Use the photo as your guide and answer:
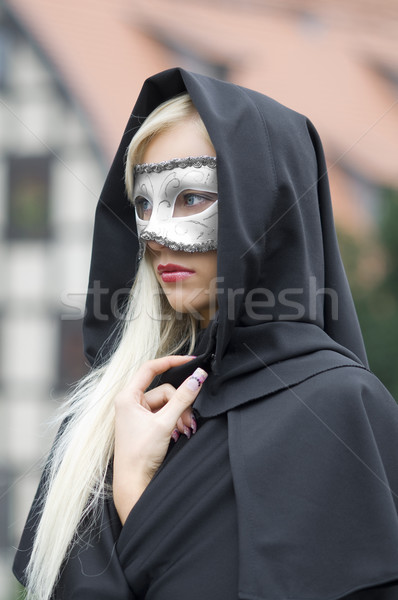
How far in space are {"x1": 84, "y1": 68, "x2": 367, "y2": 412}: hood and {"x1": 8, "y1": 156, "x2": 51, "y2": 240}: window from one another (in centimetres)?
672

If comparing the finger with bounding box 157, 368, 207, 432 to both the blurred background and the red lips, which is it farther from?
the blurred background

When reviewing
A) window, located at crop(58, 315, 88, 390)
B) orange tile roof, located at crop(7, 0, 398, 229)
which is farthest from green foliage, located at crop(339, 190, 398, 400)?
window, located at crop(58, 315, 88, 390)

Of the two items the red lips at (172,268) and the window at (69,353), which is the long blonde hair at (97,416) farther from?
the window at (69,353)

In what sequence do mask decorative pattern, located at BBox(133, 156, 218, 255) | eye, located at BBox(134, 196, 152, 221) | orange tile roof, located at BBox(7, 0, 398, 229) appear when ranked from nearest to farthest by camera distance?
mask decorative pattern, located at BBox(133, 156, 218, 255)
eye, located at BBox(134, 196, 152, 221)
orange tile roof, located at BBox(7, 0, 398, 229)

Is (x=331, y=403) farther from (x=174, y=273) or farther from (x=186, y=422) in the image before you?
Result: (x=174, y=273)

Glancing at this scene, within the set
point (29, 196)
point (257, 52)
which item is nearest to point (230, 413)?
point (257, 52)

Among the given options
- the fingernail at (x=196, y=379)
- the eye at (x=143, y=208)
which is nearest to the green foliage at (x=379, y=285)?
the eye at (x=143, y=208)

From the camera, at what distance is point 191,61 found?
8141 millimetres

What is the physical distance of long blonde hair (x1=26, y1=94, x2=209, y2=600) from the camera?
1910 millimetres

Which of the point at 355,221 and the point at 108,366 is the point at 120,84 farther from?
the point at 108,366

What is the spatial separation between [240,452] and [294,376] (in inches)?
9.5

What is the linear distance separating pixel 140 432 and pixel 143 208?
2.25ft

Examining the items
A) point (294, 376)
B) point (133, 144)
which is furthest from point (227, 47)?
point (294, 376)

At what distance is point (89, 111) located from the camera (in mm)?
7953
